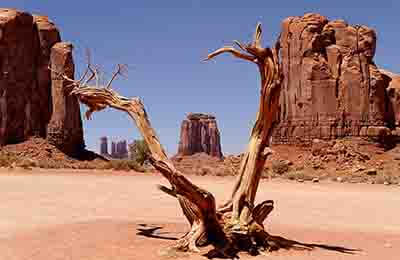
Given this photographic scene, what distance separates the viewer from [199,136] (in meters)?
103

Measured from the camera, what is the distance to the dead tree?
7.12 meters

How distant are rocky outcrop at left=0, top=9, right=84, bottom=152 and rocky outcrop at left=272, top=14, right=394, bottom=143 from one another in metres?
17.6

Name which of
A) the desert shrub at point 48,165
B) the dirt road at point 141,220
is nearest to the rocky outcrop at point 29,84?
the desert shrub at point 48,165

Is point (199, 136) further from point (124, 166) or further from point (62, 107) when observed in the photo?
point (124, 166)

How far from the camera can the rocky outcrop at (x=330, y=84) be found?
37188mm

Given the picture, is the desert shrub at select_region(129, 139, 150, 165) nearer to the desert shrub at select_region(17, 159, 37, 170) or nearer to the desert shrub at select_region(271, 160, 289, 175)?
the desert shrub at select_region(17, 159, 37, 170)

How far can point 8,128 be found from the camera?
35.8 m

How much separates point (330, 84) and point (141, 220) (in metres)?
30.0

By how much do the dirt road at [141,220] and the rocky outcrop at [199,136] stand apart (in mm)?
80227

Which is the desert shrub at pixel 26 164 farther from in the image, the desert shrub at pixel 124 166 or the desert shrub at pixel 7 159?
the desert shrub at pixel 124 166

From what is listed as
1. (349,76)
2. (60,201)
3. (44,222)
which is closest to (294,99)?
(349,76)

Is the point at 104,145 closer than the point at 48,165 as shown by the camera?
No

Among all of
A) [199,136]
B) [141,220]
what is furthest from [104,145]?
[141,220]

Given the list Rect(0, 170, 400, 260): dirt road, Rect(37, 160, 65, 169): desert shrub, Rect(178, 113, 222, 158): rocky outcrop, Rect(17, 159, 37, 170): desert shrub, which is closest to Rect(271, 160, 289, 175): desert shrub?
Rect(0, 170, 400, 260): dirt road
